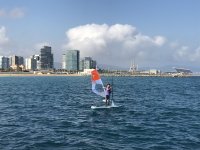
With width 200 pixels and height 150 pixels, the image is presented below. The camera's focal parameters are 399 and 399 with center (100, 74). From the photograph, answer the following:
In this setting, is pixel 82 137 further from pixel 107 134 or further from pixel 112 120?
pixel 112 120

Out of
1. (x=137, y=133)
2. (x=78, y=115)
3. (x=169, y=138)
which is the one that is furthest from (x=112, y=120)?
(x=169, y=138)

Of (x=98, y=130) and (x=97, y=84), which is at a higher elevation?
(x=97, y=84)

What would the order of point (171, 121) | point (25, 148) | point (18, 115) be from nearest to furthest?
point (25, 148) → point (171, 121) → point (18, 115)

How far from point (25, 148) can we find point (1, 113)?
2003cm

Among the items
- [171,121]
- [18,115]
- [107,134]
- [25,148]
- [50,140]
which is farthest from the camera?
[18,115]

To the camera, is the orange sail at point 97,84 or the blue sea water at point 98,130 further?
the orange sail at point 97,84

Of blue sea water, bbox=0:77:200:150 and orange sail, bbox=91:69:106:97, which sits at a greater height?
orange sail, bbox=91:69:106:97

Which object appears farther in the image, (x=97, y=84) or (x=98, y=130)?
(x=97, y=84)

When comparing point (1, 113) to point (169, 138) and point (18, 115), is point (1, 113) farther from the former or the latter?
point (169, 138)

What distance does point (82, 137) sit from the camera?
3120cm

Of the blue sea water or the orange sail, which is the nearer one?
the blue sea water

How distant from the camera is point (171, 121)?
40.2 metres

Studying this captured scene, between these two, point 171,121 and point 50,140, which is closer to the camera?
point 50,140

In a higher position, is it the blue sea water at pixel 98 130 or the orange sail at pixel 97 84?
the orange sail at pixel 97 84
